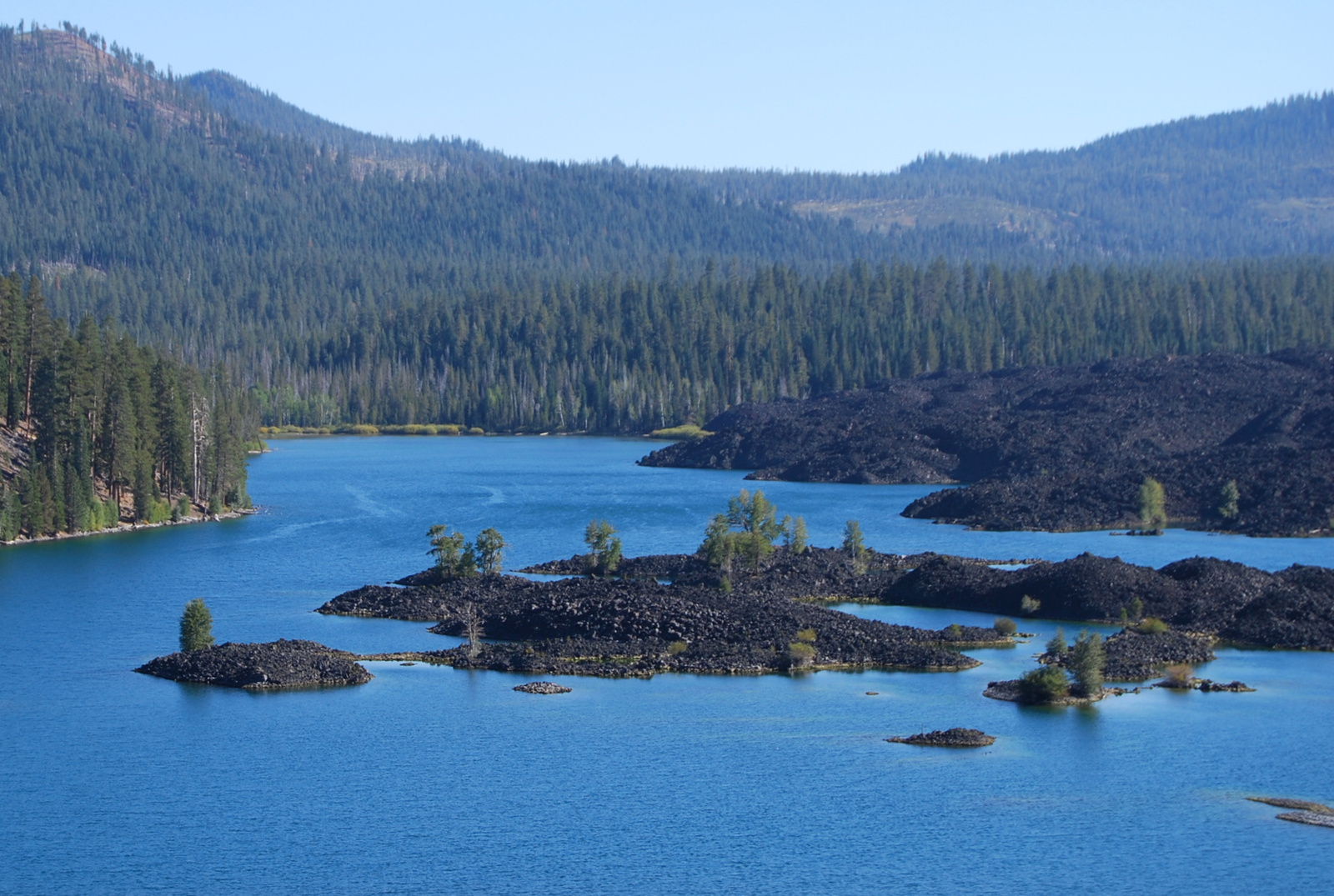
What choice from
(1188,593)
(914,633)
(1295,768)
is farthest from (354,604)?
(1295,768)

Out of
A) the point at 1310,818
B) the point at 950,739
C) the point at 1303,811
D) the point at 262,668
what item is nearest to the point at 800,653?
the point at 950,739

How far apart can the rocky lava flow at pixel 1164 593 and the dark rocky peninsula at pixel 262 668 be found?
31577 millimetres

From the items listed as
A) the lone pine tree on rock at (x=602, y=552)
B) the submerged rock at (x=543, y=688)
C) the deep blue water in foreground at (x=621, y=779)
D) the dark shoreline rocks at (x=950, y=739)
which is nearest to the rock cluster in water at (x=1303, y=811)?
the deep blue water in foreground at (x=621, y=779)

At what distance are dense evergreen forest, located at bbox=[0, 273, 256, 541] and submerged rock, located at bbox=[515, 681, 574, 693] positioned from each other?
54.5 metres

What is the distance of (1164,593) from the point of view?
7575 cm

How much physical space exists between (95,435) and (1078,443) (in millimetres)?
87313

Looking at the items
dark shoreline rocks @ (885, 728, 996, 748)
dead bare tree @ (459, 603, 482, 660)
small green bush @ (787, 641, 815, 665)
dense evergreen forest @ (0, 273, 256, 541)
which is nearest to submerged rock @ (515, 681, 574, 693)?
dead bare tree @ (459, 603, 482, 660)

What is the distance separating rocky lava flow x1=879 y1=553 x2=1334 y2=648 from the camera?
7200 cm

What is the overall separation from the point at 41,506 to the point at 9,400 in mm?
11752

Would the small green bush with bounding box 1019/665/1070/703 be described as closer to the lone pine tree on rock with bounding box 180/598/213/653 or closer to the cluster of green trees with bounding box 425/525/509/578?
the cluster of green trees with bounding box 425/525/509/578

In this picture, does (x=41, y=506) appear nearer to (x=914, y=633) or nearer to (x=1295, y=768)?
(x=914, y=633)

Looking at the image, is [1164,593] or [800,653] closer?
[800,653]

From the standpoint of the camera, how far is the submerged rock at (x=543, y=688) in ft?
202

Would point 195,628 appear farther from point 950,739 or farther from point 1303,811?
point 1303,811
